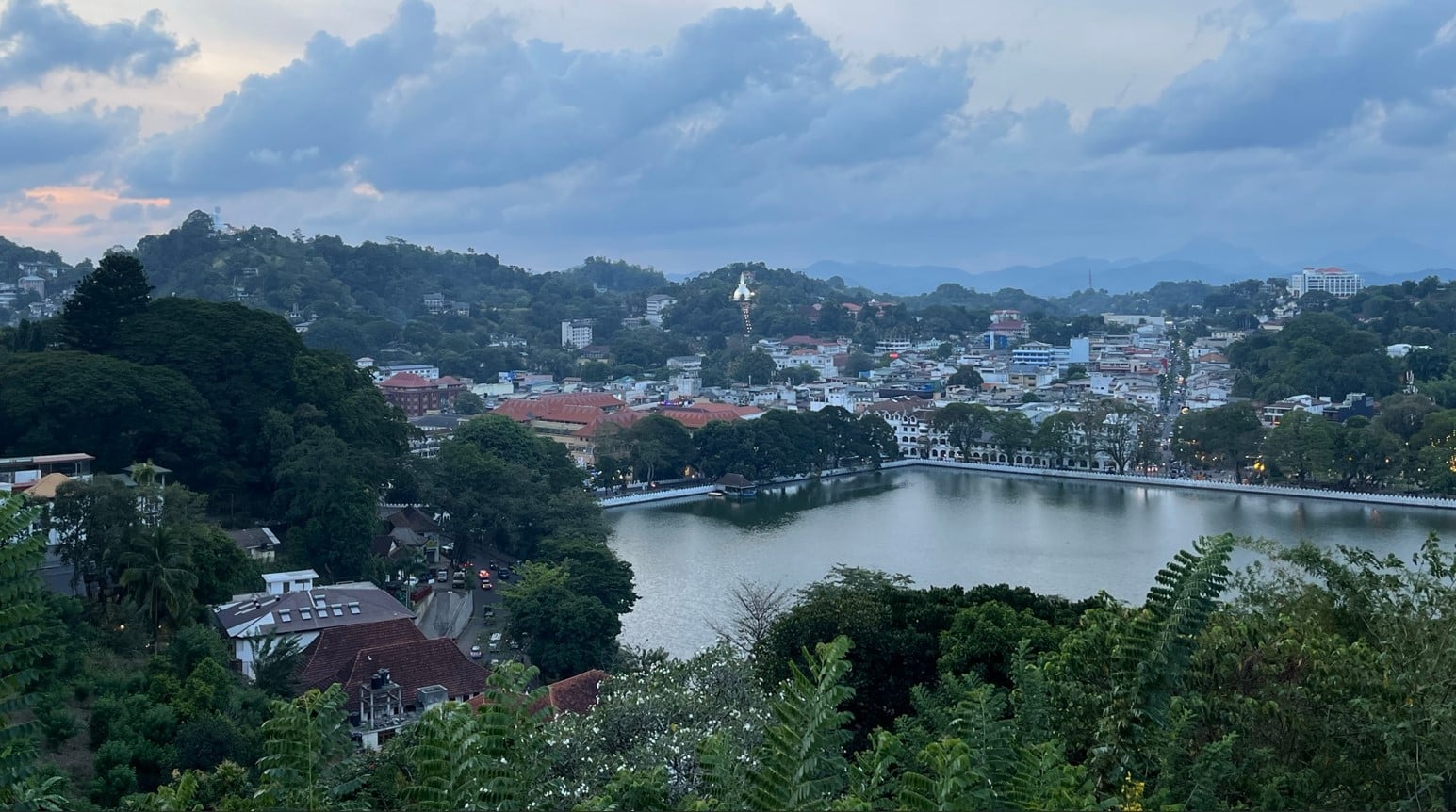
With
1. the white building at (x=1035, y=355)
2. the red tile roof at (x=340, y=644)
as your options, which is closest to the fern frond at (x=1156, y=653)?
the red tile roof at (x=340, y=644)

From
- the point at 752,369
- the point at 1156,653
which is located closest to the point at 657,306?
the point at 752,369

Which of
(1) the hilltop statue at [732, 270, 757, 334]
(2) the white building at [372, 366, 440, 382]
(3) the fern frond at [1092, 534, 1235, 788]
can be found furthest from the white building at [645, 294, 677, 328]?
(3) the fern frond at [1092, 534, 1235, 788]

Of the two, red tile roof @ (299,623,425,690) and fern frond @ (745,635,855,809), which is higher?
fern frond @ (745,635,855,809)

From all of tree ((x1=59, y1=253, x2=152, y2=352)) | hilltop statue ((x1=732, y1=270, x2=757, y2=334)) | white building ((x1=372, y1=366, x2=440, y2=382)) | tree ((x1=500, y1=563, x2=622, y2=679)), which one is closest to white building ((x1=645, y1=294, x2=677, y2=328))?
hilltop statue ((x1=732, y1=270, x2=757, y2=334))

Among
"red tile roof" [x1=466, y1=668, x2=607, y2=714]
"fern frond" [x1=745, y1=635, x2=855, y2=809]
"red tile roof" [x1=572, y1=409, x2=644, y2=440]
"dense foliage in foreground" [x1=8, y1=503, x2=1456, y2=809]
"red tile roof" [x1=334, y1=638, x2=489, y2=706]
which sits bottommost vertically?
"red tile roof" [x1=334, y1=638, x2=489, y2=706]

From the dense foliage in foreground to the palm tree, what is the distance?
12.4 feet

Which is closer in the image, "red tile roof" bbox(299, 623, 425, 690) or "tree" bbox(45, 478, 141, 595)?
"red tile roof" bbox(299, 623, 425, 690)

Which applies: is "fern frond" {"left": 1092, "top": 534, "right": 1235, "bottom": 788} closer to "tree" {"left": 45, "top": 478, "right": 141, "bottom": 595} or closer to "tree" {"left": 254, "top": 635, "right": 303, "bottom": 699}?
"tree" {"left": 254, "top": 635, "right": 303, "bottom": 699}

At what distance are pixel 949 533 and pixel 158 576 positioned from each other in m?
8.68

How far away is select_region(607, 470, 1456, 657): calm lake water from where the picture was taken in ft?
35.9

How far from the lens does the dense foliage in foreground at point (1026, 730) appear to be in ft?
5.71

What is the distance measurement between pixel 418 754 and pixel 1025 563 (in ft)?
34.8

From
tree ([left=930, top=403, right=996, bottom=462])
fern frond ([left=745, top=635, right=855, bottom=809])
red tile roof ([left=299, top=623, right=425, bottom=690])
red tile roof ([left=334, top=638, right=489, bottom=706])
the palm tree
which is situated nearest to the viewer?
fern frond ([left=745, top=635, right=855, bottom=809])

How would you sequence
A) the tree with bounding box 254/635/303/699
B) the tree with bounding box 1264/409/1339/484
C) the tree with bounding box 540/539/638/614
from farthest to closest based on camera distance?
1. the tree with bounding box 1264/409/1339/484
2. the tree with bounding box 540/539/638/614
3. the tree with bounding box 254/635/303/699
